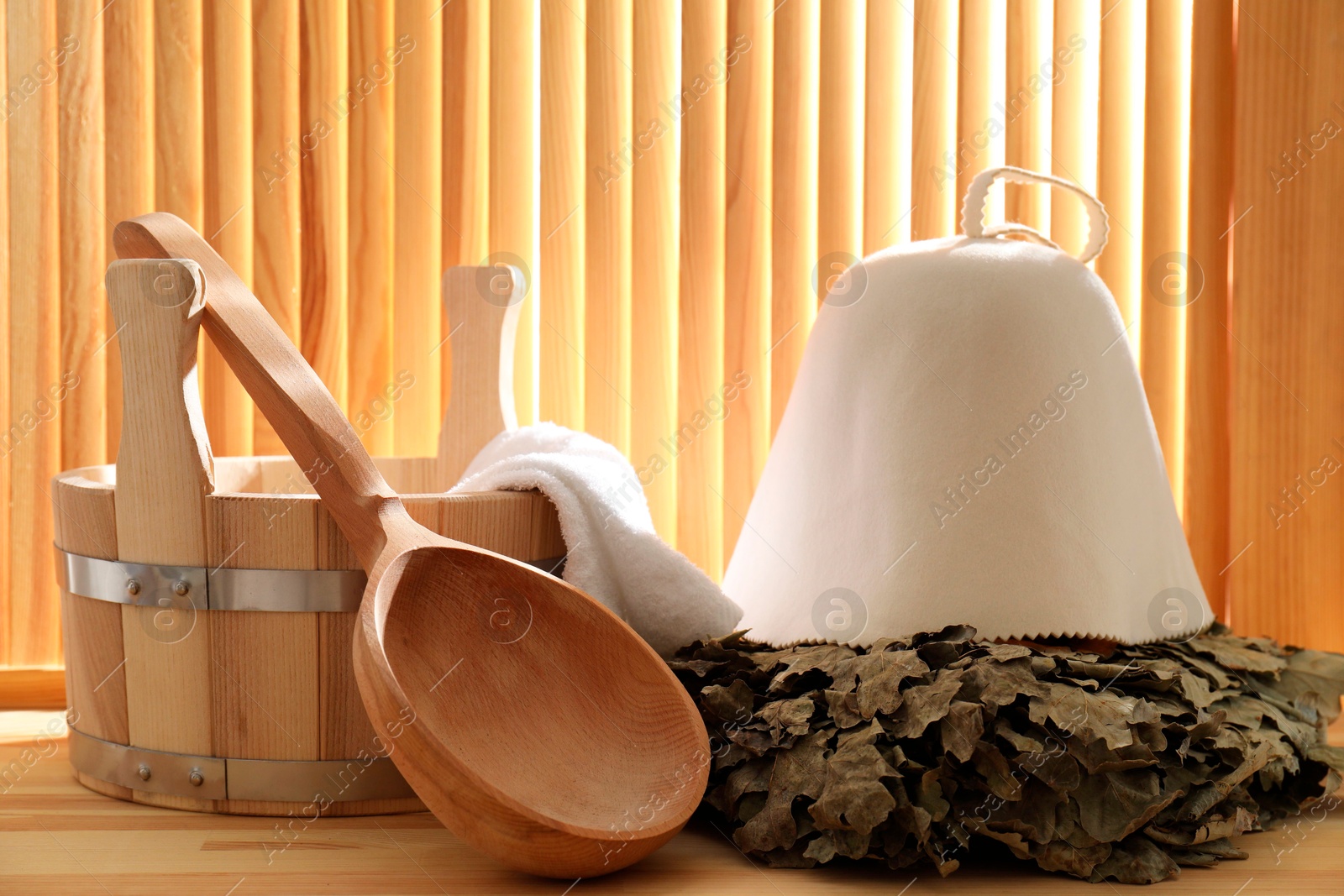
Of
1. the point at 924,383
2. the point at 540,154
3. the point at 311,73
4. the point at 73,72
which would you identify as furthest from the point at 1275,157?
the point at 73,72

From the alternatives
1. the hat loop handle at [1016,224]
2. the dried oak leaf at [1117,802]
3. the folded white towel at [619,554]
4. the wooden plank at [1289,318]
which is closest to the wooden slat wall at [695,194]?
the wooden plank at [1289,318]

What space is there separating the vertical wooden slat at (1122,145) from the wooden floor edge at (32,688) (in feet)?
4.30

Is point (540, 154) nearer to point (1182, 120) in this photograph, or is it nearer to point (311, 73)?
point (311, 73)

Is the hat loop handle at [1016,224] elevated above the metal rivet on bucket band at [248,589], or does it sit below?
above

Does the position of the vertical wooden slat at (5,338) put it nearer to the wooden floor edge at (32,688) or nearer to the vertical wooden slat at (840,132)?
the wooden floor edge at (32,688)

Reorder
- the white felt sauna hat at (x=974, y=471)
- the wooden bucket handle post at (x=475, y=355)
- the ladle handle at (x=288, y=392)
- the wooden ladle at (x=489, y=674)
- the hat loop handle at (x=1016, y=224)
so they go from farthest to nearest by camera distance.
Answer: the wooden bucket handle post at (x=475, y=355) < the hat loop handle at (x=1016, y=224) < the white felt sauna hat at (x=974, y=471) < the ladle handle at (x=288, y=392) < the wooden ladle at (x=489, y=674)

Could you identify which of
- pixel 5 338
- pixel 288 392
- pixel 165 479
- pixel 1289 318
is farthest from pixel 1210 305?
pixel 5 338

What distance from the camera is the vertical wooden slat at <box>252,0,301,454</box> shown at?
1290 mm

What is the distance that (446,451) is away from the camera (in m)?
1.26

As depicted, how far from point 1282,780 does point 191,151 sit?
1.29 metres

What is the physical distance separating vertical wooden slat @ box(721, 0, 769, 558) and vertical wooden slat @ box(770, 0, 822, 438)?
0.04ft

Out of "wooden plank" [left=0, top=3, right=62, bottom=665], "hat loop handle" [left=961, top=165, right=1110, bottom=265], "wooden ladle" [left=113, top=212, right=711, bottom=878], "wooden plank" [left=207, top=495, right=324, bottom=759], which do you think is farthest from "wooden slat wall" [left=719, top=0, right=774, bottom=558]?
"wooden plank" [left=0, top=3, right=62, bottom=665]

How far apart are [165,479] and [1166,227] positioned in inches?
43.9

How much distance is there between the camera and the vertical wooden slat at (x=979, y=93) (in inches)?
51.1
